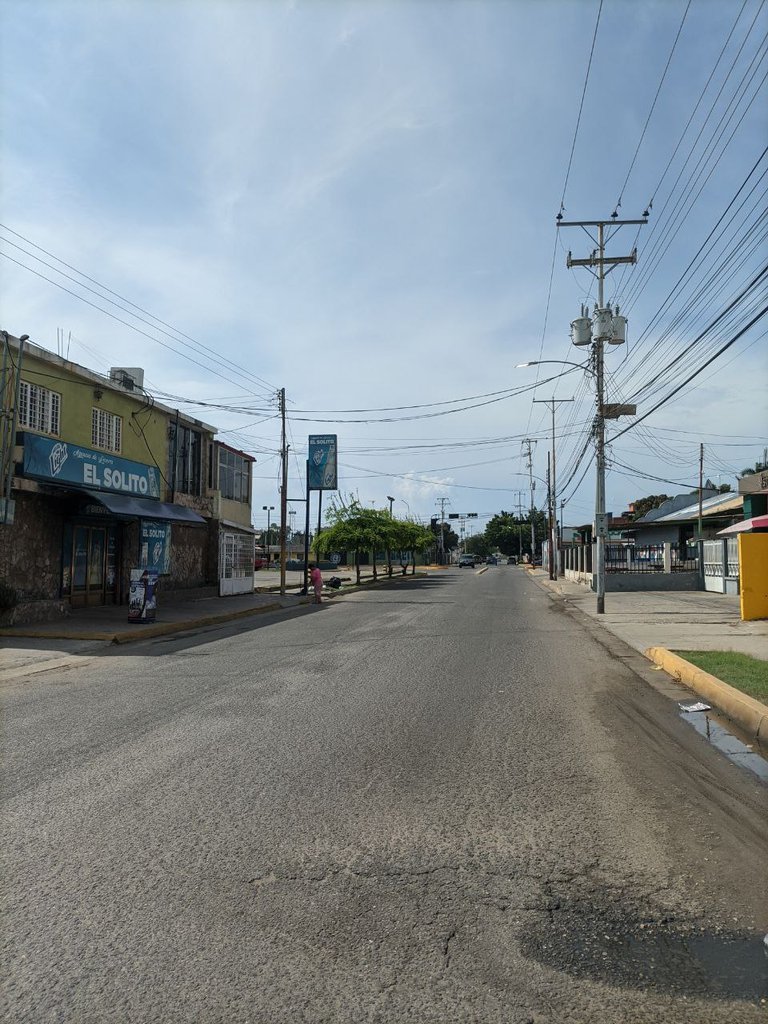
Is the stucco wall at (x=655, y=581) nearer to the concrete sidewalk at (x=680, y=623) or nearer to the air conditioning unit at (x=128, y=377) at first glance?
the concrete sidewalk at (x=680, y=623)

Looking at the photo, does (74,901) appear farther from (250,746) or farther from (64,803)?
(250,746)

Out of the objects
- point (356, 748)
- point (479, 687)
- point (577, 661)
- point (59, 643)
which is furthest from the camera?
point (59, 643)

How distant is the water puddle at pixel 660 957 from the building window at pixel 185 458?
24.3 m

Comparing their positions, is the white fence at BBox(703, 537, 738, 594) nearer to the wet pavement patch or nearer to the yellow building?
the yellow building

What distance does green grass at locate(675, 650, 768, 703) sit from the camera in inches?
362

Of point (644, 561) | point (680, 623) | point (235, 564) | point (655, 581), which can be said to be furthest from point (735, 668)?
point (644, 561)

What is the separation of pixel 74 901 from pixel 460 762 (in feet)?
10.8

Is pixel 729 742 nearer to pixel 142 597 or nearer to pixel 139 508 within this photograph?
pixel 142 597

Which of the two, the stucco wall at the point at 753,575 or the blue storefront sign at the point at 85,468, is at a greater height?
the blue storefront sign at the point at 85,468

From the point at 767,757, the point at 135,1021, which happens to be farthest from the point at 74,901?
the point at 767,757

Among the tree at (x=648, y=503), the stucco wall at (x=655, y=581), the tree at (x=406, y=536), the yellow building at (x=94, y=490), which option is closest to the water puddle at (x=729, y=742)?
the yellow building at (x=94, y=490)

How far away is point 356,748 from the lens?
670 cm

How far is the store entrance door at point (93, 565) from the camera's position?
2106cm

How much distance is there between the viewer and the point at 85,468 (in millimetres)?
19969
